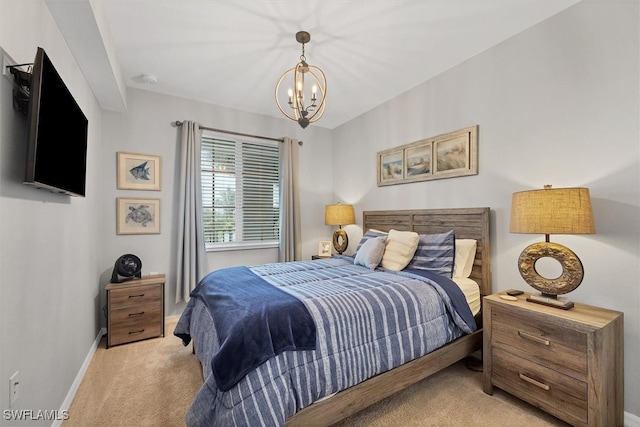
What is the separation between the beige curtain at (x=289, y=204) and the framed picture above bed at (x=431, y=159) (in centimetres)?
128

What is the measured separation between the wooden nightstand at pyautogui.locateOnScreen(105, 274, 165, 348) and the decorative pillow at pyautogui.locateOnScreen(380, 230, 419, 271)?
242 cm

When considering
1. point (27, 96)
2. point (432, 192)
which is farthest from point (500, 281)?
point (27, 96)

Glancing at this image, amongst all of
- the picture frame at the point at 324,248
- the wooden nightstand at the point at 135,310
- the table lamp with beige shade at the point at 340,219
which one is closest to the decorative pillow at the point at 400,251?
the table lamp with beige shade at the point at 340,219

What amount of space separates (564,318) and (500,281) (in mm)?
819

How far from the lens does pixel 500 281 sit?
2.45m

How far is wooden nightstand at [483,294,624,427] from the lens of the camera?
1544 millimetres

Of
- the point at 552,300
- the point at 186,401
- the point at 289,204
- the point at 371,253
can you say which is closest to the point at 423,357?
the point at 552,300

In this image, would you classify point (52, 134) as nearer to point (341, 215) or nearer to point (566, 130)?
point (341, 215)

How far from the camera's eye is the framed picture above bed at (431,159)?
107 inches

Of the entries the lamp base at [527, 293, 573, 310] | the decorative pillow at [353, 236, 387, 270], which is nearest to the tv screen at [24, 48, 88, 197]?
the decorative pillow at [353, 236, 387, 270]

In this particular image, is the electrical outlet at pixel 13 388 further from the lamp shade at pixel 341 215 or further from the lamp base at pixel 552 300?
the lamp shade at pixel 341 215

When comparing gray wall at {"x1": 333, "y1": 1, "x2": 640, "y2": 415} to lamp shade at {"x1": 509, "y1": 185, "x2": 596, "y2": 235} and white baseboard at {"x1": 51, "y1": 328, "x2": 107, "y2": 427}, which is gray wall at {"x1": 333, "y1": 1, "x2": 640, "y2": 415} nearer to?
lamp shade at {"x1": 509, "y1": 185, "x2": 596, "y2": 235}

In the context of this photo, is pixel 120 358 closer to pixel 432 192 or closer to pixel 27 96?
pixel 27 96

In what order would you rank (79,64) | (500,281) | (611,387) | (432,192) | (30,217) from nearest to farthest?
(30,217), (611,387), (79,64), (500,281), (432,192)
